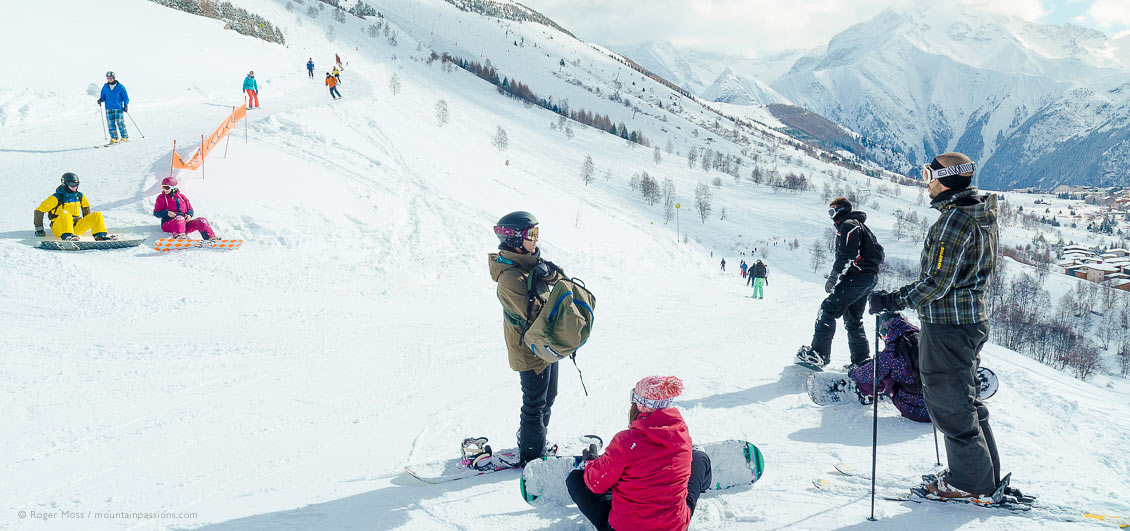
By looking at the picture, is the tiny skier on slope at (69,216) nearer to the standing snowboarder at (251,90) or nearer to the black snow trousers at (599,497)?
the black snow trousers at (599,497)

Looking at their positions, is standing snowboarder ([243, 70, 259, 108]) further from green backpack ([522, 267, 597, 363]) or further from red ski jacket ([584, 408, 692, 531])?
red ski jacket ([584, 408, 692, 531])

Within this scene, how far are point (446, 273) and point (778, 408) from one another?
877 centimetres

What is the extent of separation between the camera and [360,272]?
11.7 metres

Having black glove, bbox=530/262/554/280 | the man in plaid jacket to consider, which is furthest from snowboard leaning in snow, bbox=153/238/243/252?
the man in plaid jacket

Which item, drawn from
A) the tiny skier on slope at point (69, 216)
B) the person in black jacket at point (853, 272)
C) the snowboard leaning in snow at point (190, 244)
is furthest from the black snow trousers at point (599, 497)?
the tiny skier on slope at point (69, 216)

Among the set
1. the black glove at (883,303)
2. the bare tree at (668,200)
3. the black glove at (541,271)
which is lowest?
the bare tree at (668,200)

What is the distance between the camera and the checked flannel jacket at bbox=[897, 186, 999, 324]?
11.5 ft

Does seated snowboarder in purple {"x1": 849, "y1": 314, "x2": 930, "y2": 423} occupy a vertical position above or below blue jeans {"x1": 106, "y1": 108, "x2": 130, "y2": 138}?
below

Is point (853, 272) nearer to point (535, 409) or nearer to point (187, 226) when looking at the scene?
point (535, 409)

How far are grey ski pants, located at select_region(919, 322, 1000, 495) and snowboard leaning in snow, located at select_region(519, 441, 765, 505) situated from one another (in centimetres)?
128

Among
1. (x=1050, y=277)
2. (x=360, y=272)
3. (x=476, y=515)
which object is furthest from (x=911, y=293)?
(x=1050, y=277)

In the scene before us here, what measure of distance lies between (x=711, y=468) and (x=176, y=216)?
1169 centimetres

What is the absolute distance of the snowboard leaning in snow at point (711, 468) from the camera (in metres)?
3.87

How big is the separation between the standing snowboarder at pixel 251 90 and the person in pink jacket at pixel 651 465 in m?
23.4
